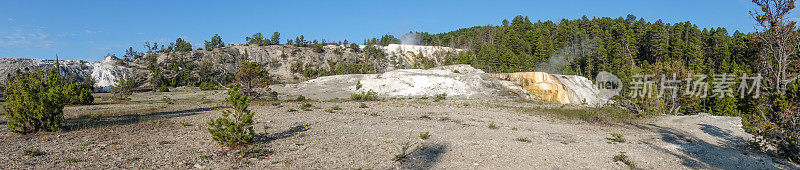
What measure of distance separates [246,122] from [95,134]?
481 centimetres

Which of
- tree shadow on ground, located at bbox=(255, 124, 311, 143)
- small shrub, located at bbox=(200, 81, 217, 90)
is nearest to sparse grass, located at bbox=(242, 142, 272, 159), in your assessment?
tree shadow on ground, located at bbox=(255, 124, 311, 143)

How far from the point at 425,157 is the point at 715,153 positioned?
24.6 feet

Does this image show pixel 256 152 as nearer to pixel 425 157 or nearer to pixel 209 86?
pixel 425 157

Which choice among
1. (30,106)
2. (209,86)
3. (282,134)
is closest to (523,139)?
(282,134)

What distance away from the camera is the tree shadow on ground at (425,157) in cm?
775

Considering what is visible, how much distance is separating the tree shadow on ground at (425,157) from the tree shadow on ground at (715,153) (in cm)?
535

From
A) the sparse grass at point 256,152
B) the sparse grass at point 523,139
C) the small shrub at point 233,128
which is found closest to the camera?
the sparse grass at point 256,152

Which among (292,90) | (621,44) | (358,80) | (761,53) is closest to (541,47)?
(621,44)

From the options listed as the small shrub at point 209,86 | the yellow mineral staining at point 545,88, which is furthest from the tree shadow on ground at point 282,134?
the small shrub at point 209,86

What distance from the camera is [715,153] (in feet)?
32.4

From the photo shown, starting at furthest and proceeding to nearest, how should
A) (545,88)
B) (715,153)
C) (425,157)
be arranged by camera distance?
(545,88), (715,153), (425,157)

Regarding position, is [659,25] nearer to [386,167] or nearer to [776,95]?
[776,95]

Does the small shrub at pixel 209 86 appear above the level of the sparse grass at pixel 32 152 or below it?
above

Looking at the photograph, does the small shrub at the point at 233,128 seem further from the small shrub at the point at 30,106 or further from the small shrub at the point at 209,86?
the small shrub at the point at 209,86
